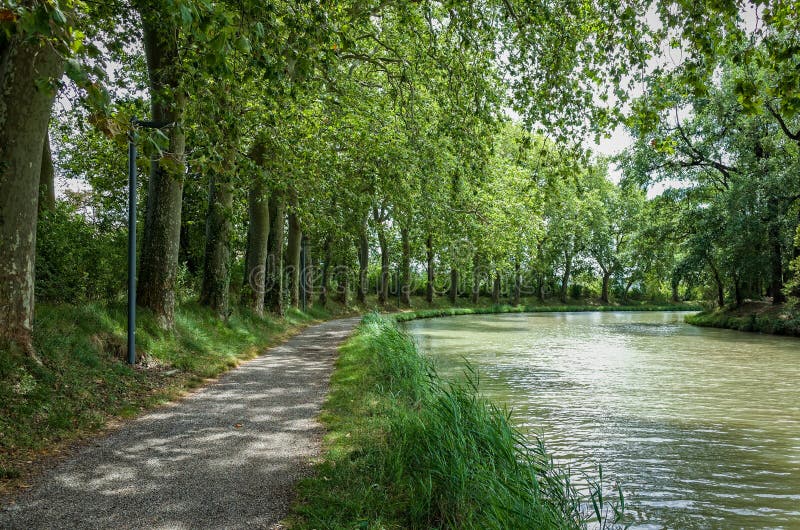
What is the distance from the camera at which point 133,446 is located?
5.66 meters

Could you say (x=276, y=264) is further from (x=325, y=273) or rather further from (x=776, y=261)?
(x=776, y=261)

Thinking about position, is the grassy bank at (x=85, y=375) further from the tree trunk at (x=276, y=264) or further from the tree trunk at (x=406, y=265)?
the tree trunk at (x=406, y=265)

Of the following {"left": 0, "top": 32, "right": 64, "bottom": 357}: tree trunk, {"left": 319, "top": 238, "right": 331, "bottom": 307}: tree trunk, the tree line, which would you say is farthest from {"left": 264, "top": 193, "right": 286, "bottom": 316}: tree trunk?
{"left": 0, "top": 32, "right": 64, "bottom": 357}: tree trunk

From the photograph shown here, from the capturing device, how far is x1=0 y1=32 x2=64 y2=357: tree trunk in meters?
6.66

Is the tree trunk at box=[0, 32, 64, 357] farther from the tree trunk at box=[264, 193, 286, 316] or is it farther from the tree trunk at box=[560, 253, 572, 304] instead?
the tree trunk at box=[560, 253, 572, 304]

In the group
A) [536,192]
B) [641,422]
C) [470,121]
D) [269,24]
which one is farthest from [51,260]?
[641,422]

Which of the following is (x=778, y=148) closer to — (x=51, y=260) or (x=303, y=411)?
(x=303, y=411)

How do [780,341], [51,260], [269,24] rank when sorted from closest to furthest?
[269,24]
[51,260]
[780,341]

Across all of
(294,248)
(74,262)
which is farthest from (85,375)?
(294,248)

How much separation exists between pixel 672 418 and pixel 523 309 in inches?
1707

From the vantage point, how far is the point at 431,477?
4.49 m

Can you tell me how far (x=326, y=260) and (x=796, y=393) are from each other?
1118 inches

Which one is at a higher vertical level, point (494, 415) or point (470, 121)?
point (470, 121)

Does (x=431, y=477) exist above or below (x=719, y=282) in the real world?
below
